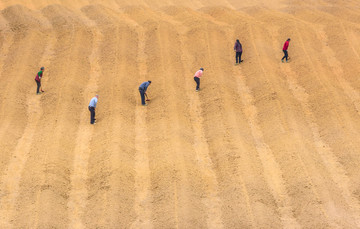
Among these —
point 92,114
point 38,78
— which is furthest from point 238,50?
point 38,78

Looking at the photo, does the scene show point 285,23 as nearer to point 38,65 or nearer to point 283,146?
point 283,146

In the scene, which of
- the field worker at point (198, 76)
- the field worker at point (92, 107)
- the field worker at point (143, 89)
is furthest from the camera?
the field worker at point (198, 76)

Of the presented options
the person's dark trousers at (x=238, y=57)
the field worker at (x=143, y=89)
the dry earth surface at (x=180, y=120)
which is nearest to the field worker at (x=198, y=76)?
the dry earth surface at (x=180, y=120)

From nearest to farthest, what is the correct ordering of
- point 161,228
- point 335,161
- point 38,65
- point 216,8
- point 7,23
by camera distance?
point 161,228 < point 335,161 < point 38,65 < point 7,23 < point 216,8

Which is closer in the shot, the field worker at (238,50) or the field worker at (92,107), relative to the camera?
the field worker at (92,107)

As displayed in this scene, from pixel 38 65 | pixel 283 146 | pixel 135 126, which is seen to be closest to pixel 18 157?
pixel 135 126

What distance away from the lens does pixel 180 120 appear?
66.5 feet

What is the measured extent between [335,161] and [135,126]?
29.4 feet

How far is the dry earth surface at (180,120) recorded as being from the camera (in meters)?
15.2

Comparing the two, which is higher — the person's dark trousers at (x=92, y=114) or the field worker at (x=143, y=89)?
the field worker at (x=143, y=89)

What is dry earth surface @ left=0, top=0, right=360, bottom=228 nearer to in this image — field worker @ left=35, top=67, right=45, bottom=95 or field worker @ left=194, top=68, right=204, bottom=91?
field worker @ left=35, top=67, right=45, bottom=95

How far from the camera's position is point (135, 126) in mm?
20109

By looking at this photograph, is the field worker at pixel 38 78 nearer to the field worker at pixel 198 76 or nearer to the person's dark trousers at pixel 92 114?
the person's dark trousers at pixel 92 114

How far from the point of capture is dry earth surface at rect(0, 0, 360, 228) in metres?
Result: 15.2
